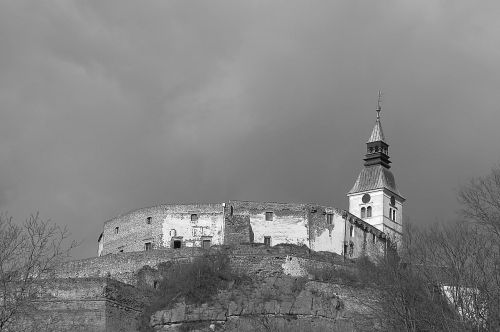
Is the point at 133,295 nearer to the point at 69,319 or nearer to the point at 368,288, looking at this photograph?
the point at 69,319

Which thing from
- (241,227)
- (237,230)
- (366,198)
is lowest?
(237,230)

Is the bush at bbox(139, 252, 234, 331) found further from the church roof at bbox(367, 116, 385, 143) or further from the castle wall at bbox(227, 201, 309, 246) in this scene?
the church roof at bbox(367, 116, 385, 143)

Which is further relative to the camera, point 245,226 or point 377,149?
point 377,149

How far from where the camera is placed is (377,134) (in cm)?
10356

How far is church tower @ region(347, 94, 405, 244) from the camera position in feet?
312

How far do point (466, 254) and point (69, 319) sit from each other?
2675 cm

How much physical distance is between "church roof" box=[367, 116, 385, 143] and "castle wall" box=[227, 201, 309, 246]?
29.8 m

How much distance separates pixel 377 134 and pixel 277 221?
1244 inches

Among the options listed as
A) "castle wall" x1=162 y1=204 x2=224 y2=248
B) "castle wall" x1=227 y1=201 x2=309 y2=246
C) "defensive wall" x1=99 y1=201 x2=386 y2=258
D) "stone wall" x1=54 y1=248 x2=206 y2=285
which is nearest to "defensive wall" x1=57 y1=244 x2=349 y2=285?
"stone wall" x1=54 y1=248 x2=206 y2=285

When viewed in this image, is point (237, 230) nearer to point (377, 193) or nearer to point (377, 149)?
point (377, 193)

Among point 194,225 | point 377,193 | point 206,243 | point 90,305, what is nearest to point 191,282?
point 90,305

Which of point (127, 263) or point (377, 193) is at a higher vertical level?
point (377, 193)

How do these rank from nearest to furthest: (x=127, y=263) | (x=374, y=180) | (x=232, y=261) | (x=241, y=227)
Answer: (x=232, y=261) → (x=127, y=263) → (x=241, y=227) → (x=374, y=180)

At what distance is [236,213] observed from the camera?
246 ft
